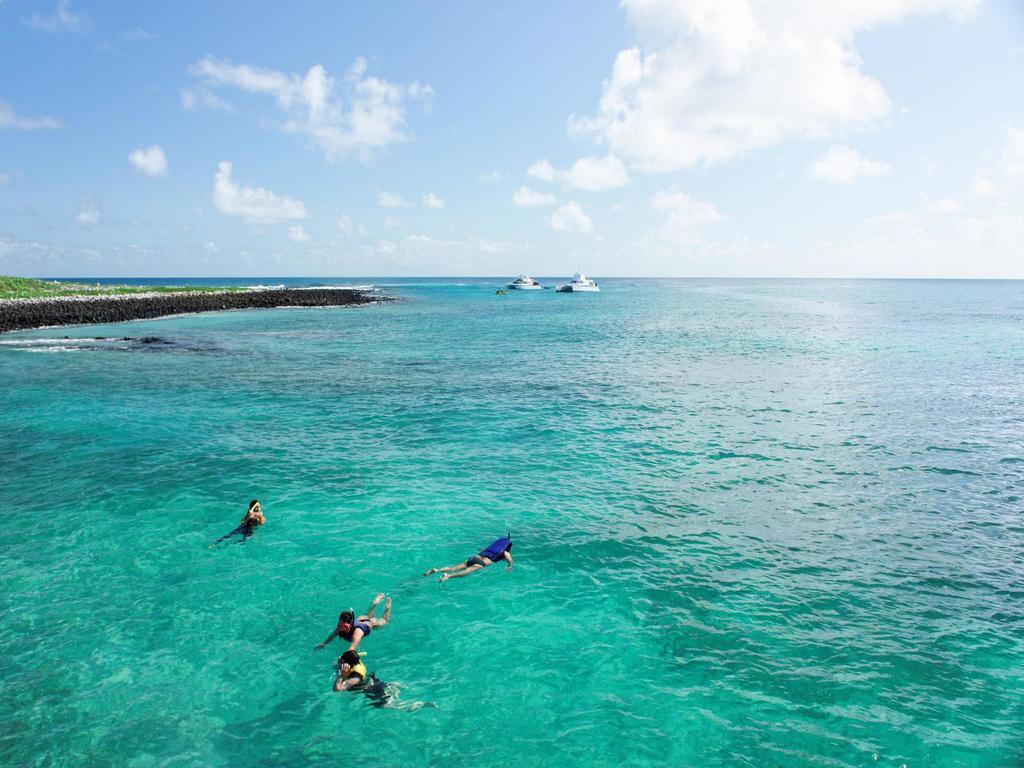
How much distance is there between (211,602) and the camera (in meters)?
Result: 15.8

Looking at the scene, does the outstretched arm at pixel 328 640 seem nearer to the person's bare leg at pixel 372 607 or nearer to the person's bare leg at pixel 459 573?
the person's bare leg at pixel 372 607

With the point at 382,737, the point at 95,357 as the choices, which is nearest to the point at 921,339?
the point at 382,737

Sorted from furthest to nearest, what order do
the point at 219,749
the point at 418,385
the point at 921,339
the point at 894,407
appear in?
1. the point at 921,339
2. the point at 418,385
3. the point at 894,407
4. the point at 219,749

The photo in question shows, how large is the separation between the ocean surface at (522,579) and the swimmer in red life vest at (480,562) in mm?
305

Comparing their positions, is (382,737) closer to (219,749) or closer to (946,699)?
(219,749)

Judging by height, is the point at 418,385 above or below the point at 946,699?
above

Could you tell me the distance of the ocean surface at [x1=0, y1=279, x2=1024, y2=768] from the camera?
1176 centimetres

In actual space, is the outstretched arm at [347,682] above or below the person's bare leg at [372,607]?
below

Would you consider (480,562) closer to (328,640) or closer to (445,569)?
(445,569)

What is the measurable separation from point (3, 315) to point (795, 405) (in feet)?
318

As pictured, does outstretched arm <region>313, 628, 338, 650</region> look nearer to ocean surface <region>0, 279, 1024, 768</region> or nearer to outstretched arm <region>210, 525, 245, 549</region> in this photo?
ocean surface <region>0, 279, 1024, 768</region>

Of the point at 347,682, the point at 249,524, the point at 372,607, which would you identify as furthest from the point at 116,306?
the point at 347,682

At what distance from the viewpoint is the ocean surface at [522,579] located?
11758 mm

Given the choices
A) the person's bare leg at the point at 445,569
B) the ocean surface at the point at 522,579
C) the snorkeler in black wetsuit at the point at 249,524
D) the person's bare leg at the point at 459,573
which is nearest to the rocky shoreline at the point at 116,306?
the ocean surface at the point at 522,579
